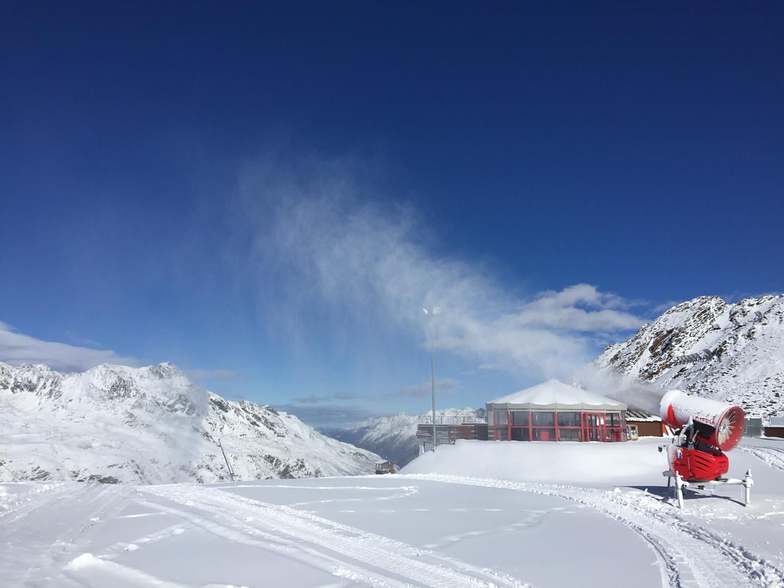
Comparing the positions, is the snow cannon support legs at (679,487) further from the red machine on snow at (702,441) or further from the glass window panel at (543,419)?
the glass window panel at (543,419)

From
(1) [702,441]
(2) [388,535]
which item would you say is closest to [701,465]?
(1) [702,441]

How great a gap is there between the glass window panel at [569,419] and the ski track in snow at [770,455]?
8669 millimetres

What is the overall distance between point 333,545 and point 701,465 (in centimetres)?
1057

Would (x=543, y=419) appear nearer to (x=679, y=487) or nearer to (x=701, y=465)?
(x=701, y=465)

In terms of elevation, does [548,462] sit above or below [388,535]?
above

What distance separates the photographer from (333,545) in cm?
1095

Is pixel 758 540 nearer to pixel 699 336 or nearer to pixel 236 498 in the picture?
pixel 236 498

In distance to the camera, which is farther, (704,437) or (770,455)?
(770,455)

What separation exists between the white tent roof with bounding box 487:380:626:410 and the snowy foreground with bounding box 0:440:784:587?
11849mm

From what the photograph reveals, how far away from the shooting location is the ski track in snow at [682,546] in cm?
847

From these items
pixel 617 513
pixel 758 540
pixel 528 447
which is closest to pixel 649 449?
pixel 528 447

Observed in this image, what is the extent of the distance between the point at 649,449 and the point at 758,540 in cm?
1814

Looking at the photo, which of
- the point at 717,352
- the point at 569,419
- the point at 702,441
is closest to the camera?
the point at 702,441

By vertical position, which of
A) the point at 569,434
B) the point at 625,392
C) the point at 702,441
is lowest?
the point at 569,434
